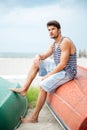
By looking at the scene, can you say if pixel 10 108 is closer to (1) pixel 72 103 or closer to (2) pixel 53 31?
(1) pixel 72 103

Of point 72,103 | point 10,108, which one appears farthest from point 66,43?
point 10,108

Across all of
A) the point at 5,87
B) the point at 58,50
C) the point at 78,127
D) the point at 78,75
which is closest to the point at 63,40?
the point at 58,50

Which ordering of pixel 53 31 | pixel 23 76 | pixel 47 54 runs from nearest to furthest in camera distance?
pixel 53 31 < pixel 47 54 < pixel 23 76

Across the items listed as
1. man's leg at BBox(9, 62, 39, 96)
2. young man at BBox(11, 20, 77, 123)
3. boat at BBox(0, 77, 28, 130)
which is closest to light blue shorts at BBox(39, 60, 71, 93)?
young man at BBox(11, 20, 77, 123)

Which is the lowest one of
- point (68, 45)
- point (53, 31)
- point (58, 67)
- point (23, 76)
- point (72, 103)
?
point (23, 76)

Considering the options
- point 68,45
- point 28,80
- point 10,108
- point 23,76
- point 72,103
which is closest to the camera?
point 72,103

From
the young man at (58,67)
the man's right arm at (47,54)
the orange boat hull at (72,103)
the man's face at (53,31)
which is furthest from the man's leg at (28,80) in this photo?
the man's face at (53,31)

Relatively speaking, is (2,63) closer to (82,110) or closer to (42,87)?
(42,87)

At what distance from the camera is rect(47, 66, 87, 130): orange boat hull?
337cm

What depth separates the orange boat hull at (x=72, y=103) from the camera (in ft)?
11.1

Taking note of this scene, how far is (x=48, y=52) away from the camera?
476cm

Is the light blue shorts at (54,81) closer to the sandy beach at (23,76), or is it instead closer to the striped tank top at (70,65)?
the striped tank top at (70,65)

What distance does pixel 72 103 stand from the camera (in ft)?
12.2

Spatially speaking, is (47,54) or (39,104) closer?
(39,104)
